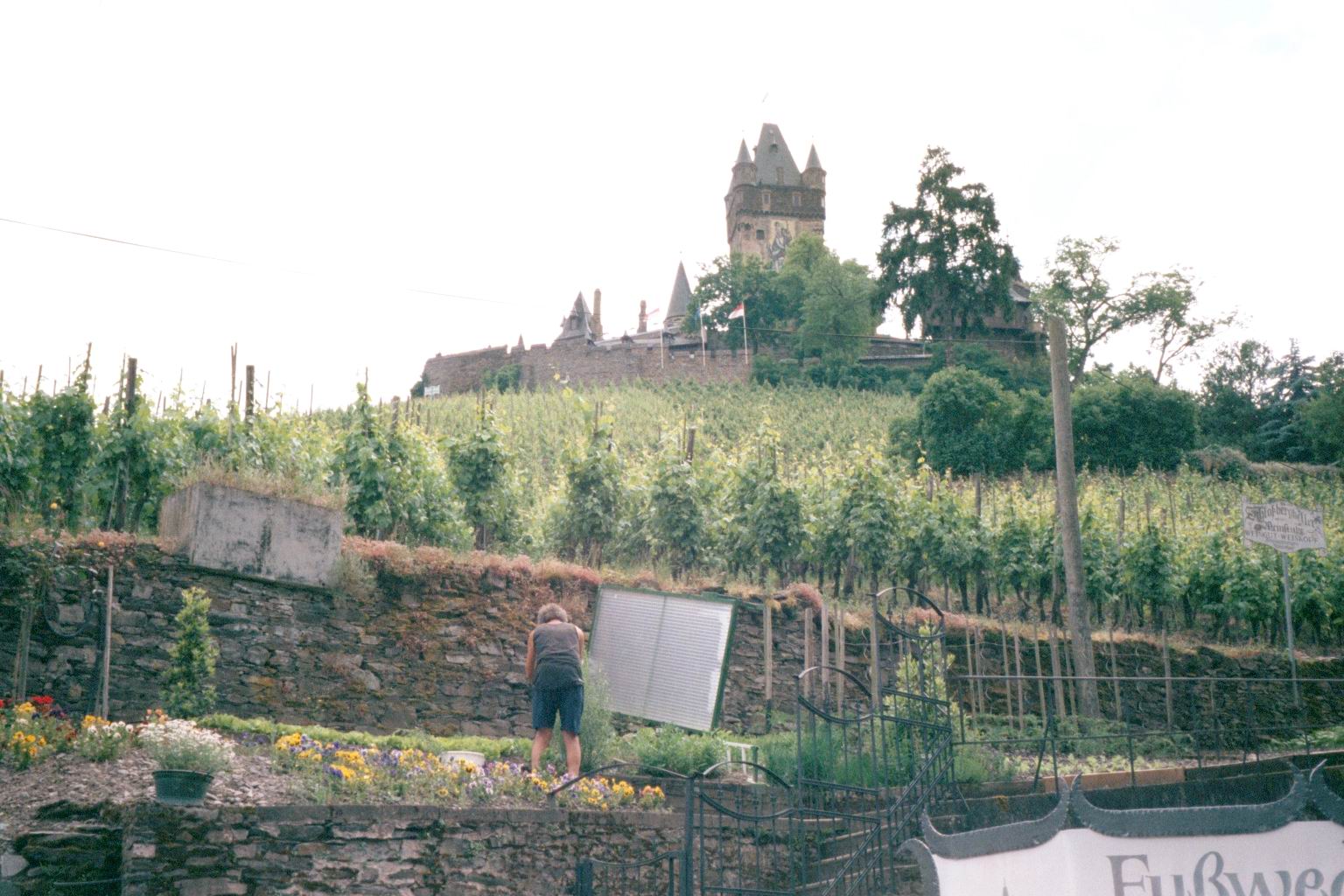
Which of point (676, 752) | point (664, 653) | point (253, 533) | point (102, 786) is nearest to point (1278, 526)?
point (664, 653)

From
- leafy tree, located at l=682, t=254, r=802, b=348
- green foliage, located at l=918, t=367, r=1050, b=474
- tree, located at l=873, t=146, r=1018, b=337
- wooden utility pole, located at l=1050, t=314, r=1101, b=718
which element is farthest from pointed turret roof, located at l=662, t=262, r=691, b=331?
wooden utility pole, located at l=1050, t=314, r=1101, b=718

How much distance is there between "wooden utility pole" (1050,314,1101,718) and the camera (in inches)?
532

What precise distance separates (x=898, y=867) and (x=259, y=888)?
3.72 meters

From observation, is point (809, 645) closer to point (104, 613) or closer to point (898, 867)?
point (898, 867)

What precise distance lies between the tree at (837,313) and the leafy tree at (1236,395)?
13.7 m

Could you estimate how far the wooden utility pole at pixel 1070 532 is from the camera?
13508 millimetres

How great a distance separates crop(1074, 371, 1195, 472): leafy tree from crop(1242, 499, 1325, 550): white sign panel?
25.3m

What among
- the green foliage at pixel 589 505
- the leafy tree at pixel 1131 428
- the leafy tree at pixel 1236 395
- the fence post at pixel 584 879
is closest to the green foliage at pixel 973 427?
the leafy tree at pixel 1131 428

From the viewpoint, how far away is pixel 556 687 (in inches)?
364

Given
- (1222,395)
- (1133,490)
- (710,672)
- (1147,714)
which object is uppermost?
(1222,395)

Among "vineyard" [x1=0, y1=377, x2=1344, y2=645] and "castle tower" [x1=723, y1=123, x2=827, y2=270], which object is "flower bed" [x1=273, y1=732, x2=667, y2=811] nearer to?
"vineyard" [x1=0, y1=377, x2=1344, y2=645]

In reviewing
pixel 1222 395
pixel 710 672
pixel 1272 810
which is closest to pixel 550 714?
pixel 710 672

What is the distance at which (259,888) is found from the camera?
22.8ft

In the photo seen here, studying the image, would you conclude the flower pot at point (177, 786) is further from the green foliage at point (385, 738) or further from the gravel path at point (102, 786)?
the green foliage at point (385, 738)
